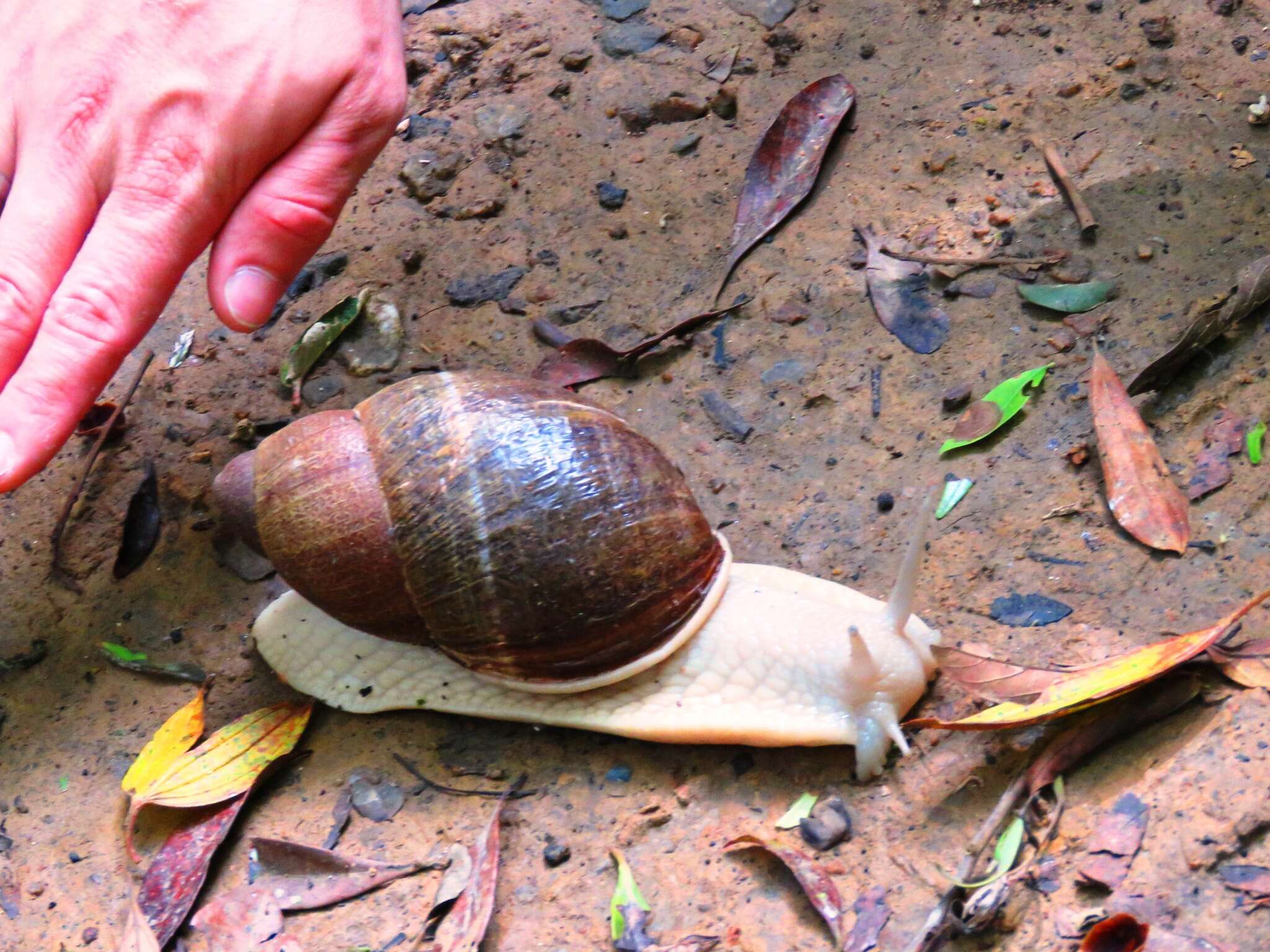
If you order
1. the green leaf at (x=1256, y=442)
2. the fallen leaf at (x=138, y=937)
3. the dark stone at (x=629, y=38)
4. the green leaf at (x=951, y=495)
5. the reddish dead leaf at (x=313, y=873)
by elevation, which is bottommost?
the reddish dead leaf at (x=313, y=873)

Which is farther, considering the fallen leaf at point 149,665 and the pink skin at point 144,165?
the fallen leaf at point 149,665

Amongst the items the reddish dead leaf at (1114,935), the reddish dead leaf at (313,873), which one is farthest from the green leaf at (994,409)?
the reddish dead leaf at (313,873)

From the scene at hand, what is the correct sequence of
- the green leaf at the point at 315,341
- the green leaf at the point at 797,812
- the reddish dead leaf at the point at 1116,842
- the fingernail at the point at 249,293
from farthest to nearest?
1. the green leaf at the point at 315,341
2. the fingernail at the point at 249,293
3. the green leaf at the point at 797,812
4. the reddish dead leaf at the point at 1116,842

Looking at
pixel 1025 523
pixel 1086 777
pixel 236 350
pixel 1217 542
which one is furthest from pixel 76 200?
pixel 1217 542

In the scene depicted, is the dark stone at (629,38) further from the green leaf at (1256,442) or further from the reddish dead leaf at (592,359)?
the green leaf at (1256,442)

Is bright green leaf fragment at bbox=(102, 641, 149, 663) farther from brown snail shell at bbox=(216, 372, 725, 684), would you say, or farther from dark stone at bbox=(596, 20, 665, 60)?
dark stone at bbox=(596, 20, 665, 60)

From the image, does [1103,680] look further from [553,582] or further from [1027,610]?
[553,582]
